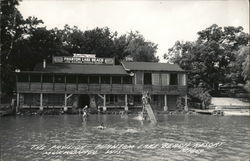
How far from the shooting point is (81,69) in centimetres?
4269

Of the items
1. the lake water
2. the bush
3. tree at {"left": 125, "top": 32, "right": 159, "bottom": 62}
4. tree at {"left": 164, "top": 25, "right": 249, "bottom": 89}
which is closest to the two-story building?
the bush

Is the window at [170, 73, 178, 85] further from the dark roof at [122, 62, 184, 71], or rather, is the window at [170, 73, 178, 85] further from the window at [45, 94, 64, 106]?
the window at [45, 94, 64, 106]

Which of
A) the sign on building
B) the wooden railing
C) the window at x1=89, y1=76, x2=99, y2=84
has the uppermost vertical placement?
the sign on building

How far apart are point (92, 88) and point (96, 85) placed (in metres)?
0.64

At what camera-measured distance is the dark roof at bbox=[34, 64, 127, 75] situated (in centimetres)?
4088

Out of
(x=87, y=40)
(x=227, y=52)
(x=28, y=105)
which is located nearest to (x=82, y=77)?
(x=28, y=105)

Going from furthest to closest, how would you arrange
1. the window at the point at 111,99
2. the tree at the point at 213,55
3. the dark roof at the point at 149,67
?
1. the tree at the point at 213,55
2. the dark roof at the point at 149,67
3. the window at the point at 111,99

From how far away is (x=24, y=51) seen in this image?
4391 centimetres

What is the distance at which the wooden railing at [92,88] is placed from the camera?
Answer: 39.0 m

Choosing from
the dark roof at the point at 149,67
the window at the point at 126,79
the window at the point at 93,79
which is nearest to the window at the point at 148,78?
the dark roof at the point at 149,67

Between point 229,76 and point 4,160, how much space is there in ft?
134

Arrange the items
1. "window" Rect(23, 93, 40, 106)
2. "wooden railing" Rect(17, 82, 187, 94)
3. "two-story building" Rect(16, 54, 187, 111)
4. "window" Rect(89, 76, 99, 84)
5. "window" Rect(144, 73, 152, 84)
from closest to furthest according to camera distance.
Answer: "wooden railing" Rect(17, 82, 187, 94), "two-story building" Rect(16, 54, 187, 111), "window" Rect(23, 93, 40, 106), "window" Rect(89, 76, 99, 84), "window" Rect(144, 73, 152, 84)

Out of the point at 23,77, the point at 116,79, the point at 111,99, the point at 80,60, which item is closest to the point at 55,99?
the point at 23,77

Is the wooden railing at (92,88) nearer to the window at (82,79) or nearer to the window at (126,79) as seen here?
the window at (126,79)
